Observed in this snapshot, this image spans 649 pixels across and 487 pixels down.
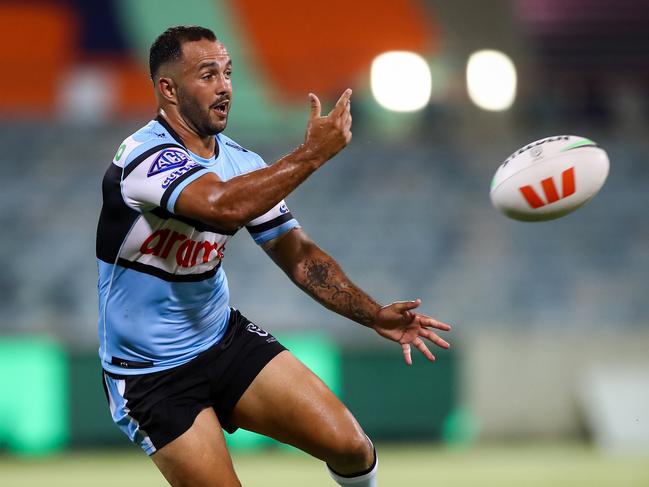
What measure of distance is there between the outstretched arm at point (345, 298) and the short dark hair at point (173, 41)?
39.1 inches

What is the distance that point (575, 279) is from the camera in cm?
1357

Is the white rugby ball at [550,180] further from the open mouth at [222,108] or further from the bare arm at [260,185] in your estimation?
the open mouth at [222,108]

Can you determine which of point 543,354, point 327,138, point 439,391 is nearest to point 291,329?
point 439,391

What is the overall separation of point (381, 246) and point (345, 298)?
28.8 ft

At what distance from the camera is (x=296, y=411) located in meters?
4.62

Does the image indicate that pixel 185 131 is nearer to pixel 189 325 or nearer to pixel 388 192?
pixel 189 325

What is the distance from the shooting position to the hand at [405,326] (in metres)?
4.77

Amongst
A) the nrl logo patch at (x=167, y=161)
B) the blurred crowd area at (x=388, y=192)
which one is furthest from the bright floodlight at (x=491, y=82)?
the nrl logo patch at (x=167, y=161)

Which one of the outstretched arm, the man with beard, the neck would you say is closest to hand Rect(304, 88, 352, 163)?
the man with beard

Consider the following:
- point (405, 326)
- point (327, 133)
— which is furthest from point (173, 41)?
point (405, 326)

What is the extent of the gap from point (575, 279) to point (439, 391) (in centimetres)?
295

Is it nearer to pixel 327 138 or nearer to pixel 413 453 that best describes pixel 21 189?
pixel 413 453

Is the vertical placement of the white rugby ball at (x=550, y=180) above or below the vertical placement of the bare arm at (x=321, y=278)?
above

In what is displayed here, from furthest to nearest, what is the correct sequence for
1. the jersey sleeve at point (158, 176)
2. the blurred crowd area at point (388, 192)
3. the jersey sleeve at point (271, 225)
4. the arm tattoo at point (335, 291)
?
the blurred crowd area at point (388, 192) < the jersey sleeve at point (271, 225) < the arm tattoo at point (335, 291) < the jersey sleeve at point (158, 176)
